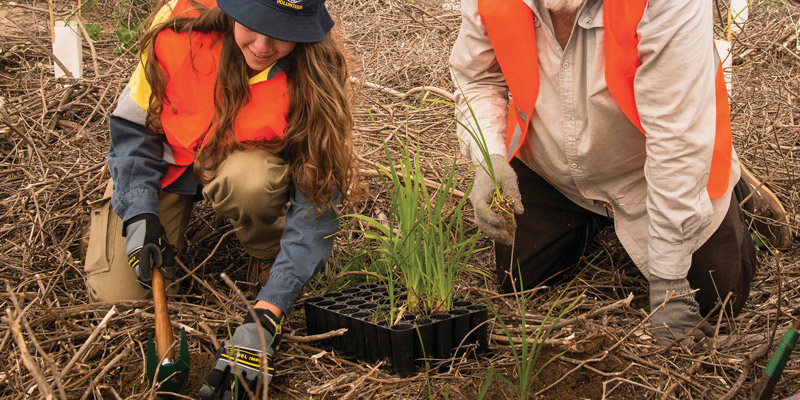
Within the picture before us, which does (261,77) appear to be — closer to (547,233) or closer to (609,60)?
(609,60)

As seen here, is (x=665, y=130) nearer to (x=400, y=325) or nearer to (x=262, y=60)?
(x=400, y=325)

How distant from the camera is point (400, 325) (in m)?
1.74

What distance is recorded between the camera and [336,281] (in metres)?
2.17

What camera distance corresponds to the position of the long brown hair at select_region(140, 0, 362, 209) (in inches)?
79.4

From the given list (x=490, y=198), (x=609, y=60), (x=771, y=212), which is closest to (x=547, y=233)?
(x=490, y=198)

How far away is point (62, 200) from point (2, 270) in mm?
458

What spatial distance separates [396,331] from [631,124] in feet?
3.25

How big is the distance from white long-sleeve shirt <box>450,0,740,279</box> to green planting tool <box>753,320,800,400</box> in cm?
73

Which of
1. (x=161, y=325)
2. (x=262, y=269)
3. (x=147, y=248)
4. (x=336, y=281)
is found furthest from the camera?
(x=262, y=269)

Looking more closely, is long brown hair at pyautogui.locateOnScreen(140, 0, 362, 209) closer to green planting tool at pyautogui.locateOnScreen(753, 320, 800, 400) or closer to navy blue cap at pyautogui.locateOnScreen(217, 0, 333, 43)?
navy blue cap at pyautogui.locateOnScreen(217, 0, 333, 43)

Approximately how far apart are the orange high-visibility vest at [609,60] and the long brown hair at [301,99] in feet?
1.69

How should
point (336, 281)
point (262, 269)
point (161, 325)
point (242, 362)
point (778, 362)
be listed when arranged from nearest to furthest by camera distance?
point (778, 362) → point (242, 362) → point (161, 325) → point (336, 281) → point (262, 269)

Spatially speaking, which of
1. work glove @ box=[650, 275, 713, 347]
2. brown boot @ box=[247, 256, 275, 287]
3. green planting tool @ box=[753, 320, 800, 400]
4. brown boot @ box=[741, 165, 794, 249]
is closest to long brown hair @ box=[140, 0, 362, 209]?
brown boot @ box=[247, 256, 275, 287]

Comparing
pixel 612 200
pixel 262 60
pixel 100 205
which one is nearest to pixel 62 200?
pixel 100 205
